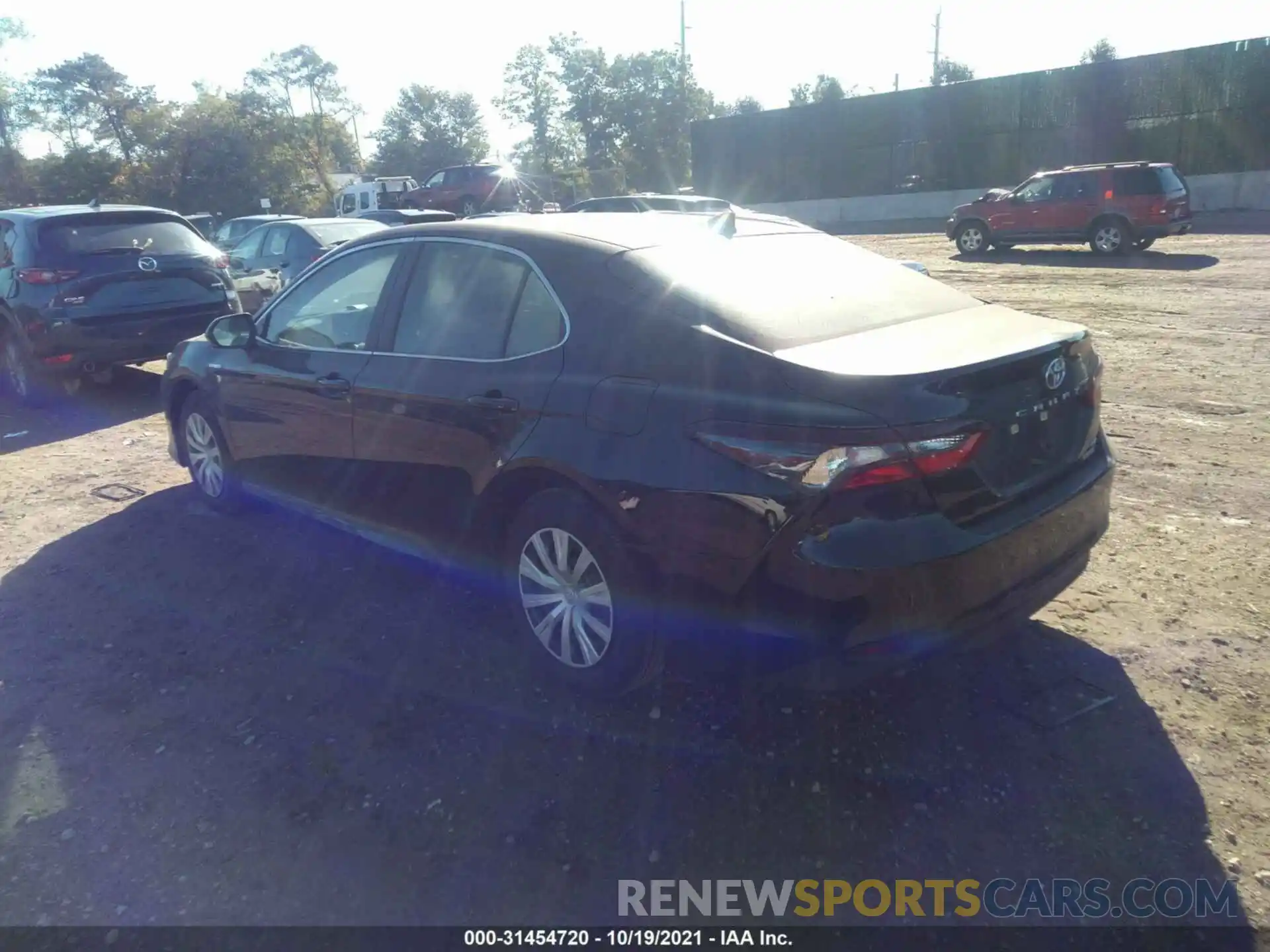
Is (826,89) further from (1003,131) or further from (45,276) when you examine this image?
(45,276)

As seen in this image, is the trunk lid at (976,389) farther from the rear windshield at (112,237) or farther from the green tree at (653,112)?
the green tree at (653,112)

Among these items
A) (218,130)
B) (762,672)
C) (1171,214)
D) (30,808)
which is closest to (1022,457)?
(762,672)

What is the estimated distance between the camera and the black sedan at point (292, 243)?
41.1 feet

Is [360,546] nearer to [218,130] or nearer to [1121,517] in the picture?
[1121,517]

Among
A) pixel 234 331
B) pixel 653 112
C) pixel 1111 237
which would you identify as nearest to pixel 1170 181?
pixel 1111 237

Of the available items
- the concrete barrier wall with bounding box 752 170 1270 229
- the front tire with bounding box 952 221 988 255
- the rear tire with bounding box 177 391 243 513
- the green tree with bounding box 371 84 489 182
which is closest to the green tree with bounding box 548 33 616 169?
the green tree with bounding box 371 84 489 182

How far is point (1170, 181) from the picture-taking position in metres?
18.0

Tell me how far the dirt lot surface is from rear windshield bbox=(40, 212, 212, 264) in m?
4.52

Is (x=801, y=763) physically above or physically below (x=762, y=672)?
below

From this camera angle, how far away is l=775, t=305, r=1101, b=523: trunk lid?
2828 mm

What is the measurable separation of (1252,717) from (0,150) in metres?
60.2

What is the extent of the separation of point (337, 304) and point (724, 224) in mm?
2000

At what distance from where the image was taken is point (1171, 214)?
17906 millimetres

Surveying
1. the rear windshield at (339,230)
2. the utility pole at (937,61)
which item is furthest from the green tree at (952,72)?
the rear windshield at (339,230)
